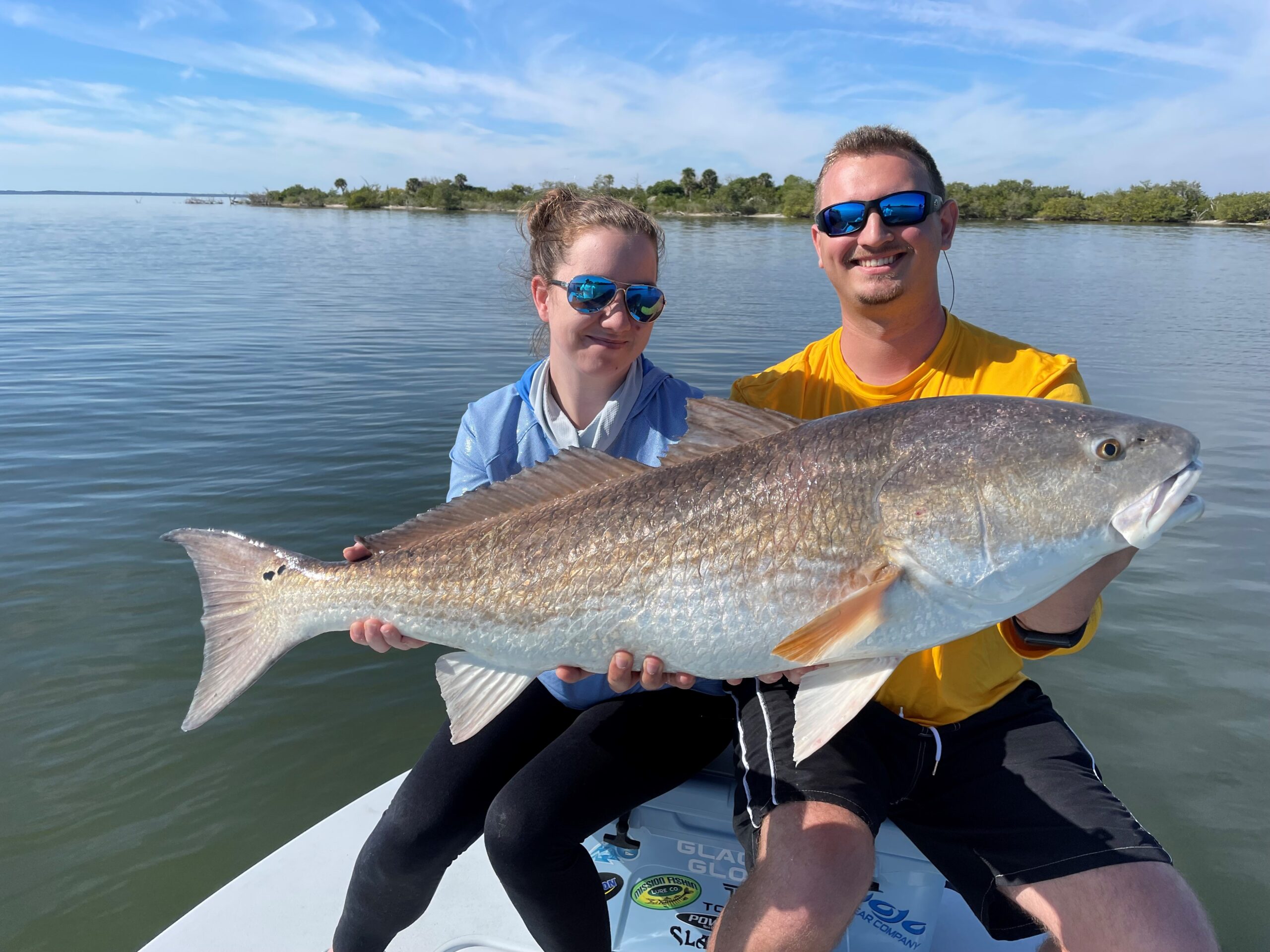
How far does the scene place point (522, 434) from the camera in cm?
338

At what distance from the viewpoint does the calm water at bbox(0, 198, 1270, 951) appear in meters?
4.22

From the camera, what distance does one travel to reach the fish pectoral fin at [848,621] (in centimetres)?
225

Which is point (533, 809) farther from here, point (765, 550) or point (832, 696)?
point (765, 550)

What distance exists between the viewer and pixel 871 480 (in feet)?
7.65

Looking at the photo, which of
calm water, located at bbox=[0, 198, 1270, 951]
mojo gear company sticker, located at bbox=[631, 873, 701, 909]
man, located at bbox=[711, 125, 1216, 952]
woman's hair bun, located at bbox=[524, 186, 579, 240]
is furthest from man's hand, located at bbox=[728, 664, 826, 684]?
woman's hair bun, located at bbox=[524, 186, 579, 240]

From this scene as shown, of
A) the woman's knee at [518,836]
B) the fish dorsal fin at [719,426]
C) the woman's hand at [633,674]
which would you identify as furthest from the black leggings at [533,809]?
the fish dorsal fin at [719,426]

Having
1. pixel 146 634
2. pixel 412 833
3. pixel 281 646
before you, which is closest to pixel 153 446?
pixel 146 634

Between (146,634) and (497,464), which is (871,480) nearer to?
(497,464)

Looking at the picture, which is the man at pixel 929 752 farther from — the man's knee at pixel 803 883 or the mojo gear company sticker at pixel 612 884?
the mojo gear company sticker at pixel 612 884

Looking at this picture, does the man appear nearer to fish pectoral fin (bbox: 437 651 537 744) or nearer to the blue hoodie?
the blue hoodie

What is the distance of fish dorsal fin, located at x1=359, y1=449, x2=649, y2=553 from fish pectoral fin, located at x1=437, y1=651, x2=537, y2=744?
1.54ft

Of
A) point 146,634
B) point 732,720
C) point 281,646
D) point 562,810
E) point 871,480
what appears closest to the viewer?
point 871,480

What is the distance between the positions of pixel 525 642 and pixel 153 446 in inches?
347

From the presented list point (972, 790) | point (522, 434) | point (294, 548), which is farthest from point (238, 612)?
point (294, 548)
